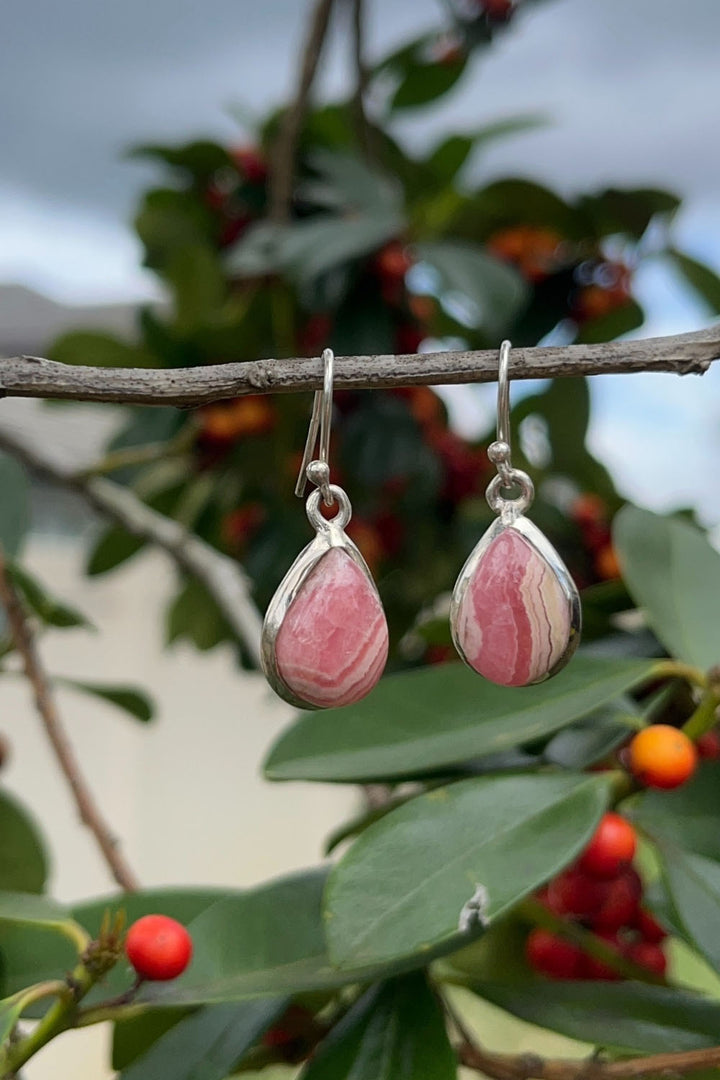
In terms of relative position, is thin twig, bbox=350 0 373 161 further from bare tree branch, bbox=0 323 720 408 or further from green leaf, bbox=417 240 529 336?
bare tree branch, bbox=0 323 720 408

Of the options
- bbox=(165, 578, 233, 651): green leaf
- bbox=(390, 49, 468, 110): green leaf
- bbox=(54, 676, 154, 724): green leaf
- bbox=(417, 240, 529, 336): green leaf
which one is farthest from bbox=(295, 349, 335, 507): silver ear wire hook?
bbox=(390, 49, 468, 110): green leaf

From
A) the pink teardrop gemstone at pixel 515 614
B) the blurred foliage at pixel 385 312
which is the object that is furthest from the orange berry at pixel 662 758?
the blurred foliage at pixel 385 312

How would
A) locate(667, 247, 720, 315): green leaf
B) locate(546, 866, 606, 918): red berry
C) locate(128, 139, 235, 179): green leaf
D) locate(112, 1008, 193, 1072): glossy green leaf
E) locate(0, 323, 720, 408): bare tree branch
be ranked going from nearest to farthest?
locate(0, 323, 720, 408): bare tree branch, locate(112, 1008, 193, 1072): glossy green leaf, locate(546, 866, 606, 918): red berry, locate(667, 247, 720, 315): green leaf, locate(128, 139, 235, 179): green leaf

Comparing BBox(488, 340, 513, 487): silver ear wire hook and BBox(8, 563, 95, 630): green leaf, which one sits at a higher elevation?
BBox(488, 340, 513, 487): silver ear wire hook

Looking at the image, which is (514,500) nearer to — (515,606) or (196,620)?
(515,606)

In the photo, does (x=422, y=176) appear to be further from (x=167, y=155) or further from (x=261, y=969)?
(x=261, y=969)

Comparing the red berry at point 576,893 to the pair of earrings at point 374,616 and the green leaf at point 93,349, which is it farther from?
the green leaf at point 93,349

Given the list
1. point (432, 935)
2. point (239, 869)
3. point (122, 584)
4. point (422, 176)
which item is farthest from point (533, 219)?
point (239, 869)
